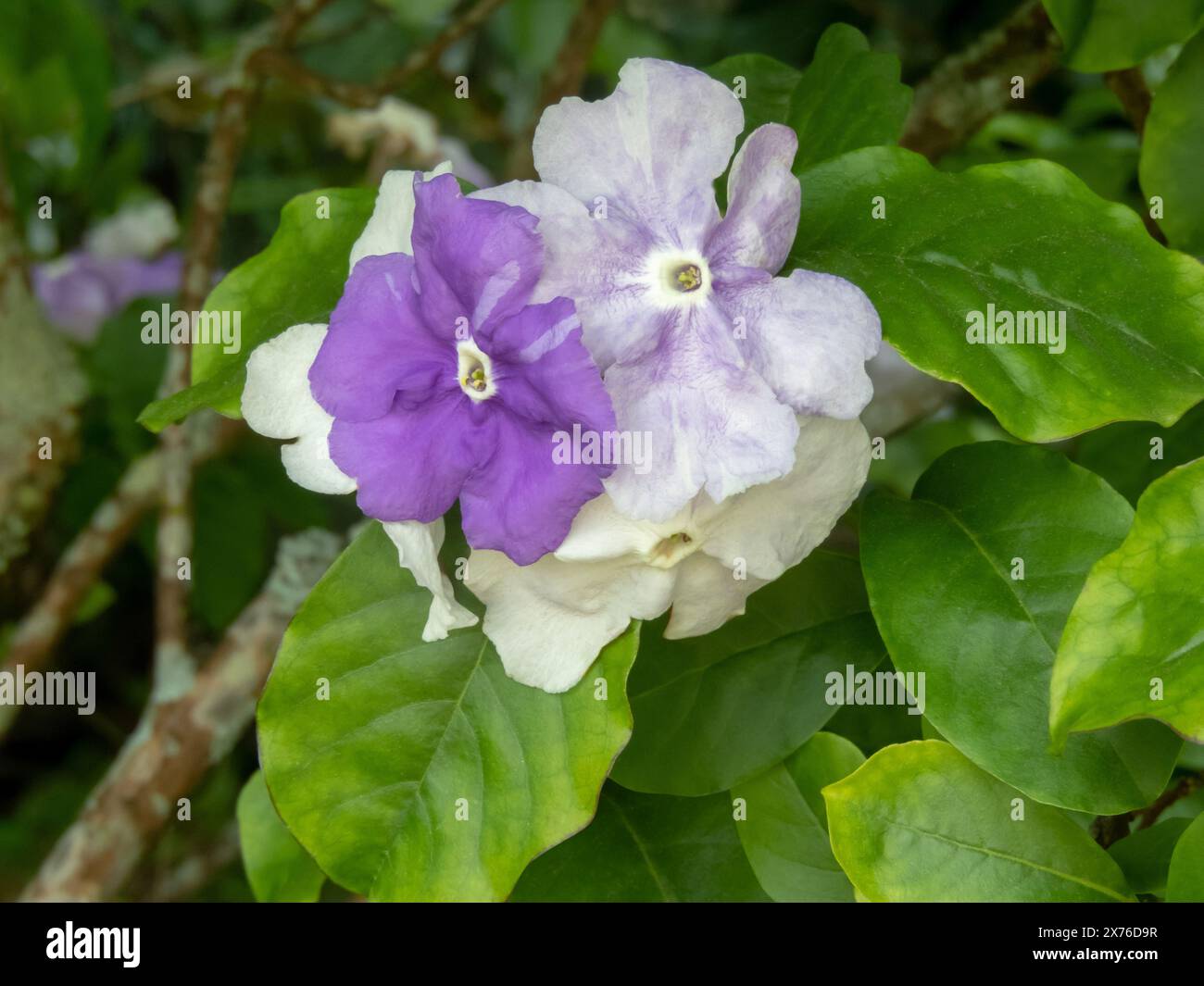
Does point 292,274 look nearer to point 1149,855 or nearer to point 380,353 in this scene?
point 380,353

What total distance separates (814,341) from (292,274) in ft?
0.97

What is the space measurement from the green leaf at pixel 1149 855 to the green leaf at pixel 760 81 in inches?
17.8

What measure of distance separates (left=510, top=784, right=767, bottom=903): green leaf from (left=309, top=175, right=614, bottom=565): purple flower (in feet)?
0.77

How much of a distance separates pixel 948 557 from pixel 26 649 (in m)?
0.79

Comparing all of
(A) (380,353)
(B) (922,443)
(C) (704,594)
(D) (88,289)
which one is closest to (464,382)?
(A) (380,353)

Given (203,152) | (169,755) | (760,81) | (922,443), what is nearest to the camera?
(760,81)

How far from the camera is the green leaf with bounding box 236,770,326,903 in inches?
30.5

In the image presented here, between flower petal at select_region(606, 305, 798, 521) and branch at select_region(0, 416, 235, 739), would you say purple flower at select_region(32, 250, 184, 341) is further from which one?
flower petal at select_region(606, 305, 798, 521)

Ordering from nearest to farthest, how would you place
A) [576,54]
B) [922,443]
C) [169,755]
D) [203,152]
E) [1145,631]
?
[1145,631], [169,755], [576,54], [922,443], [203,152]

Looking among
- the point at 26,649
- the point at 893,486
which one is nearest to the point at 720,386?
the point at 26,649

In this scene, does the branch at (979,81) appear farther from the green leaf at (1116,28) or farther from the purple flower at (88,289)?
the purple flower at (88,289)

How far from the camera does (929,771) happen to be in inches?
22.9

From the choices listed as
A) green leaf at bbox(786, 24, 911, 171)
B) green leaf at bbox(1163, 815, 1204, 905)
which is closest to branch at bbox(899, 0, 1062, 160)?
green leaf at bbox(786, 24, 911, 171)

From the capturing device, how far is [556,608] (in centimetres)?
57
